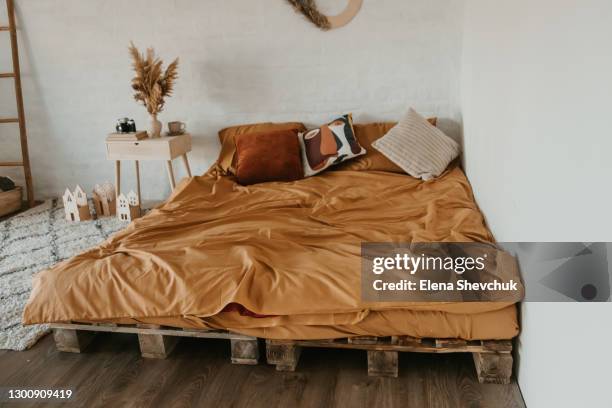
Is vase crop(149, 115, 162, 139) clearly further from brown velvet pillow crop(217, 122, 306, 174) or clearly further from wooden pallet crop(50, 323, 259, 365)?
wooden pallet crop(50, 323, 259, 365)

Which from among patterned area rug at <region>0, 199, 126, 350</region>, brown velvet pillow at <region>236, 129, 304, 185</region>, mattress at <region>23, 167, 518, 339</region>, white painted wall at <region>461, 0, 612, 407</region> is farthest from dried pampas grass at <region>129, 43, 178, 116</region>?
white painted wall at <region>461, 0, 612, 407</region>

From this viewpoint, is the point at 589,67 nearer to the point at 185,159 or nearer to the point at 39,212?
the point at 185,159

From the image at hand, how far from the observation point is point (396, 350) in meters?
1.94

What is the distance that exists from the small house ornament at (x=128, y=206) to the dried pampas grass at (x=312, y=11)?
70.0 inches

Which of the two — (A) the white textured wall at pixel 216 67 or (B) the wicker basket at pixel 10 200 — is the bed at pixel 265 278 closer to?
(A) the white textured wall at pixel 216 67

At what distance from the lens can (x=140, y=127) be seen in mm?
4184

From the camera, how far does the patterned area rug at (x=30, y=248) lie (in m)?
2.38

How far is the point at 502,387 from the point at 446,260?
50 cm

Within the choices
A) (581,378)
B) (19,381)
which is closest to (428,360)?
(581,378)

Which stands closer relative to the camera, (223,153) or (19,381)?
(19,381)

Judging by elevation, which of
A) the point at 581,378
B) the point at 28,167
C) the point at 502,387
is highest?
the point at 28,167

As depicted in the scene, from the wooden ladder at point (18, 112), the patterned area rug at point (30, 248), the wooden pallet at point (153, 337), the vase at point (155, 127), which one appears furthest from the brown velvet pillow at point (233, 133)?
the wooden ladder at point (18, 112)

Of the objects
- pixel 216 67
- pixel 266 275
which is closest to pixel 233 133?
pixel 216 67

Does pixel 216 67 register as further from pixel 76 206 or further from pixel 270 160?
pixel 76 206
